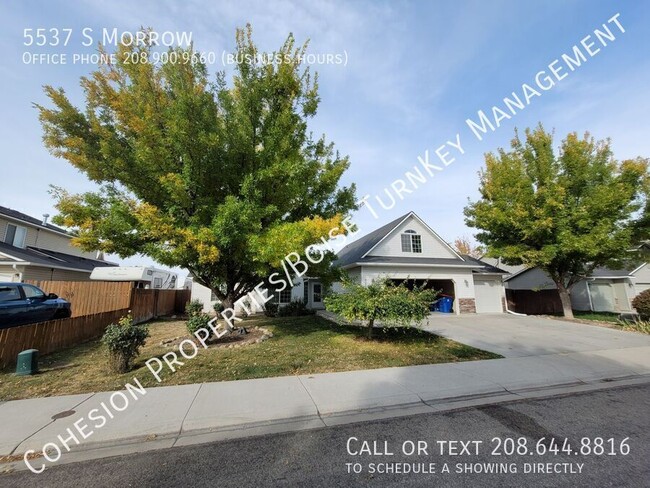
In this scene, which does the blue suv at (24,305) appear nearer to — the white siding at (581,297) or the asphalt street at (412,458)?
the asphalt street at (412,458)

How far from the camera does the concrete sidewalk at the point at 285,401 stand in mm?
4062

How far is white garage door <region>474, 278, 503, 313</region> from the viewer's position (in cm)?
1922

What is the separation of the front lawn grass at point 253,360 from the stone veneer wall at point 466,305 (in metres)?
8.26

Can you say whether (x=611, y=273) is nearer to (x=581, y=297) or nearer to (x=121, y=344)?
(x=581, y=297)

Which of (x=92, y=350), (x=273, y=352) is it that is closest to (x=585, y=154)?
(x=273, y=352)

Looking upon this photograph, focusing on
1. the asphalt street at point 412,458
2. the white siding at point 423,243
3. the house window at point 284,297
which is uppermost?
the white siding at point 423,243

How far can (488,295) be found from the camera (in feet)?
63.8

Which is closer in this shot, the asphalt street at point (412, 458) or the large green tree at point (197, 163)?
the asphalt street at point (412, 458)

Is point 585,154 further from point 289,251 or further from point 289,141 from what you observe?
point 289,251

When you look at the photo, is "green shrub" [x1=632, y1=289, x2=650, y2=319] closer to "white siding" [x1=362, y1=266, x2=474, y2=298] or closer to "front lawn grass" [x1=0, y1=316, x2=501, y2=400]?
"white siding" [x1=362, y1=266, x2=474, y2=298]

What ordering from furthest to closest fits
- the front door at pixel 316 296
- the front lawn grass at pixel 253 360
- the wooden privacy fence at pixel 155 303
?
the front door at pixel 316 296 → the wooden privacy fence at pixel 155 303 → the front lawn grass at pixel 253 360

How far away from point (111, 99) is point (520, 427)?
14.0 metres

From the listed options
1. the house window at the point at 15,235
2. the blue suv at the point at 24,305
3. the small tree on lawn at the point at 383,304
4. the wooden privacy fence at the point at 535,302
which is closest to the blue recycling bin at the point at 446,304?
the wooden privacy fence at the point at 535,302

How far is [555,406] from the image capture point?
502 centimetres
